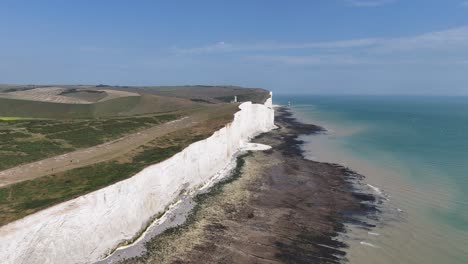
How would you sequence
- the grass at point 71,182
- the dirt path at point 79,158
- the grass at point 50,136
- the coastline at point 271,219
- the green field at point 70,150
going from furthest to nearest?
the grass at point 50,136 → the dirt path at point 79,158 → the coastline at point 271,219 → the green field at point 70,150 → the grass at point 71,182

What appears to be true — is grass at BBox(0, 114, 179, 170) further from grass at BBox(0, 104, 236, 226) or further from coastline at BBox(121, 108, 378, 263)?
coastline at BBox(121, 108, 378, 263)

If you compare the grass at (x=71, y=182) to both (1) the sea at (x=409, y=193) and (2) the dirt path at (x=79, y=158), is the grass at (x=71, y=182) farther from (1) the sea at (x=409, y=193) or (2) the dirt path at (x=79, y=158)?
(1) the sea at (x=409, y=193)

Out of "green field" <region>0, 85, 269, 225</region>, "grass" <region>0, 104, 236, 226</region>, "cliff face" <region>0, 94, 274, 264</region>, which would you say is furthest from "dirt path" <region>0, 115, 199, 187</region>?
"cliff face" <region>0, 94, 274, 264</region>

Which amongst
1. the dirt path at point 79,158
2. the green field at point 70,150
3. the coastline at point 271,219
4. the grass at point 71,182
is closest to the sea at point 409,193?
the coastline at point 271,219

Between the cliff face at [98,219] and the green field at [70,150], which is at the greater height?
the green field at [70,150]

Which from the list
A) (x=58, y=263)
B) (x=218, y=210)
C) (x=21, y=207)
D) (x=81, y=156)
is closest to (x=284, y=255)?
(x=218, y=210)

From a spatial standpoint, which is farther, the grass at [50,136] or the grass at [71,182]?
the grass at [50,136]

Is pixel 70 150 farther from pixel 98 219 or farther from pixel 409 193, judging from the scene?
pixel 409 193

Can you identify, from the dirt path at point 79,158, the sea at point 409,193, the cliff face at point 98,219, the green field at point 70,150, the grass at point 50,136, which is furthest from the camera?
the grass at point 50,136
